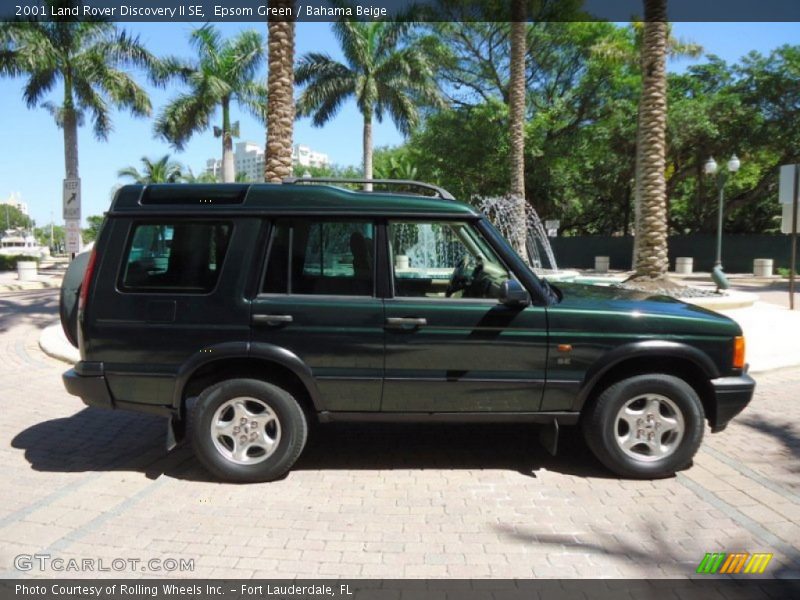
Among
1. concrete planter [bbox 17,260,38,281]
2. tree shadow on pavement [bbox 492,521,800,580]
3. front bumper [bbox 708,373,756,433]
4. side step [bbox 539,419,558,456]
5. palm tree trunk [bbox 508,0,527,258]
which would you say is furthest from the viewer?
concrete planter [bbox 17,260,38,281]

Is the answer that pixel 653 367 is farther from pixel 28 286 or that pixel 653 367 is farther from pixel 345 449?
pixel 28 286

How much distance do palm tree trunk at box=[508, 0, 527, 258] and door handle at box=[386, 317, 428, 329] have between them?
14.1 meters

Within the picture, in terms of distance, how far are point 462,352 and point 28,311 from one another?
43.6ft

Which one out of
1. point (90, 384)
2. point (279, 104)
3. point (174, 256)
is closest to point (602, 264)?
point (279, 104)

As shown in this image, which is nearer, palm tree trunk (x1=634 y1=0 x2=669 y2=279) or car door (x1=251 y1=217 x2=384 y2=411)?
car door (x1=251 y1=217 x2=384 y2=411)

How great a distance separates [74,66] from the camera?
26219 mm

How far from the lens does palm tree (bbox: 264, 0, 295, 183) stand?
11539mm

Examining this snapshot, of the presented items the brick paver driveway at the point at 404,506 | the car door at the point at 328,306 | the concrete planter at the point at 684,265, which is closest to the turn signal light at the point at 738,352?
the brick paver driveway at the point at 404,506

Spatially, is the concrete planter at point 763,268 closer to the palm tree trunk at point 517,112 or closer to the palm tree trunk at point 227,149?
the palm tree trunk at point 517,112

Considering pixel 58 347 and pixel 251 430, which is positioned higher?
pixel 251 430

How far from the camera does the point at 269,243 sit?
4270 mm

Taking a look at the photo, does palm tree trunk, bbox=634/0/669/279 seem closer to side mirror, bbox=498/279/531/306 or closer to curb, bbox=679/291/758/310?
curb, bbox=679/291/758/310

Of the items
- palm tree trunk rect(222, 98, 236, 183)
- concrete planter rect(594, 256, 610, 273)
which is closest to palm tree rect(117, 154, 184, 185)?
palm tree trunk rect(222, 98, 236, 183)

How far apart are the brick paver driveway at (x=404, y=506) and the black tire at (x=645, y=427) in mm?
151
